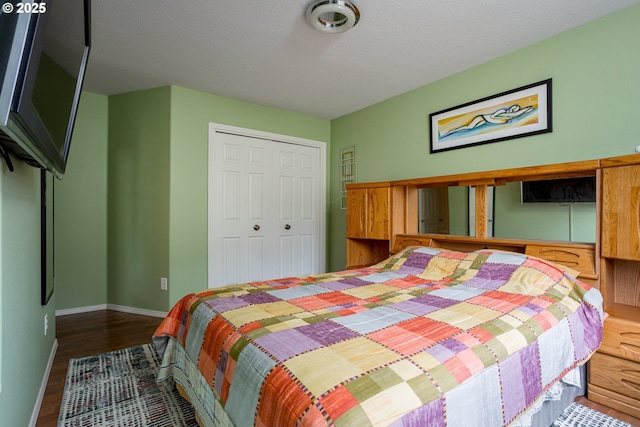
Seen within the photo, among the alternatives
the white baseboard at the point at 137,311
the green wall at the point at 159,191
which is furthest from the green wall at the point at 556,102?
the white baseboard at the point at 137,311

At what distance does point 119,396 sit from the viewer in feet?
5.98

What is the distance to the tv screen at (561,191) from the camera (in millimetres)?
2002

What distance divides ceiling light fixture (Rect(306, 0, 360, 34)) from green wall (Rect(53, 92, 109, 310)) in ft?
9.07

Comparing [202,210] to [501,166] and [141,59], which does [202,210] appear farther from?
[501,166]

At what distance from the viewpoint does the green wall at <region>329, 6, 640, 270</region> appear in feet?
6.27

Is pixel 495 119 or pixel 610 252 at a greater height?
pixel 495 119

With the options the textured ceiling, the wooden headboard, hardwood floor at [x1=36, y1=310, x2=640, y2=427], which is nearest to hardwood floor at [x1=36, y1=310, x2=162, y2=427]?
hardwood floor at [x1=36, y1=310, x2=640, y2=427]

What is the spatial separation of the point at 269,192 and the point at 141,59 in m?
1.79

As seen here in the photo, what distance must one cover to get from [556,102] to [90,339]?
4.08 m

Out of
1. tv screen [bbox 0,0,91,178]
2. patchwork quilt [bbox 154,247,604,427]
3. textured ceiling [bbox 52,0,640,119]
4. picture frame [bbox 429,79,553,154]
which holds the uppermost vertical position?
textured ceiling [bbox 52,0,640,119]

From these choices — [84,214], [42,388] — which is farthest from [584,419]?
[84,214]

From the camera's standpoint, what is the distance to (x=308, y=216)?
4086mm

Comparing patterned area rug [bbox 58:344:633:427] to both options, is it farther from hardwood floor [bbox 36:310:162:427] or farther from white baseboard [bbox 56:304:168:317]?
white baseboard [bbox 56:304:168:317]

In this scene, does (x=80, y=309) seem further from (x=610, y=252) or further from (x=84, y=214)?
(x=610, y=252)
